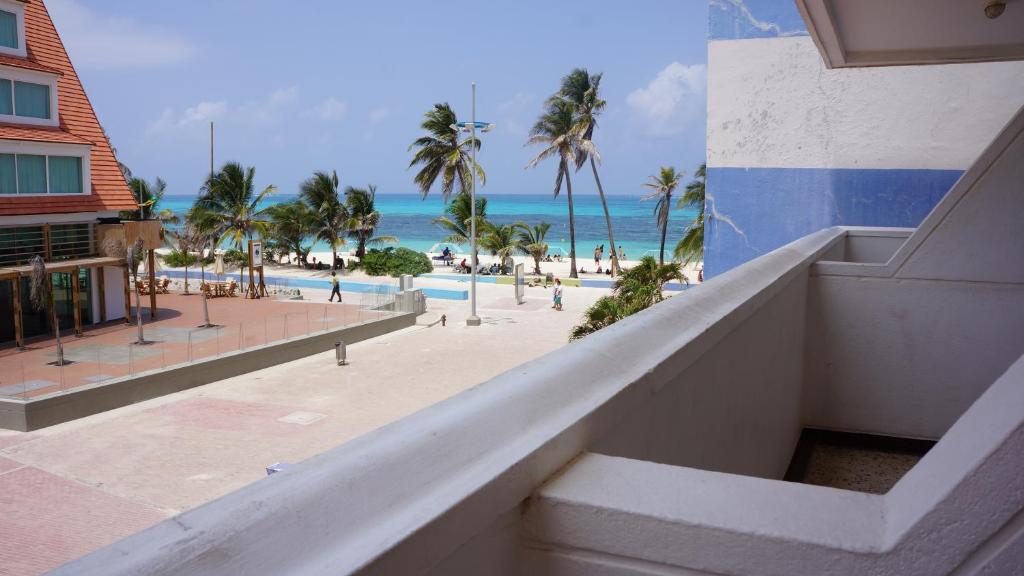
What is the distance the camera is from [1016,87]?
14.1 metres

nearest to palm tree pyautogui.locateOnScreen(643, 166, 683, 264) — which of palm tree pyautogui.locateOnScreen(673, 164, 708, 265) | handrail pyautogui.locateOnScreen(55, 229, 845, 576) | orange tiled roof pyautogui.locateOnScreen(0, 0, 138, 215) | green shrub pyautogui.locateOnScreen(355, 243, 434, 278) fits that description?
palm tree pyautogui.locateOnScreen(673, 164, 708, 265)

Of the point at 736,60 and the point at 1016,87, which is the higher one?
the point at 736,60

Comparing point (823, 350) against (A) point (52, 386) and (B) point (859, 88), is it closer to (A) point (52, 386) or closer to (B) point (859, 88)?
(B) point (859, 88)

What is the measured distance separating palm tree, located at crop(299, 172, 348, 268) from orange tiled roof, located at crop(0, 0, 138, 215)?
24.1 m

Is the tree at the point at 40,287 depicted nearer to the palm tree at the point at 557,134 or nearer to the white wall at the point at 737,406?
the white wall at the point at 737,406

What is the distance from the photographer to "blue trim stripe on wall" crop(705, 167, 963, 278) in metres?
15.3

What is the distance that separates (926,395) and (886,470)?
0.64 metres

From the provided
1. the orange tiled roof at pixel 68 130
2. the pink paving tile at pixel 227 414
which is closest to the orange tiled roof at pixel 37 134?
the orange tiled roof at pixel 68 130

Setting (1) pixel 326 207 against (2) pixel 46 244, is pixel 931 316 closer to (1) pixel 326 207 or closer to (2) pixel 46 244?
(2) pixel 46 244

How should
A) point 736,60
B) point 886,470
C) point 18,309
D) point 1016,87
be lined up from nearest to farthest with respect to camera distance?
1. point 886,470
2. point 1016,87
3. point 736,60
4. point 18,309

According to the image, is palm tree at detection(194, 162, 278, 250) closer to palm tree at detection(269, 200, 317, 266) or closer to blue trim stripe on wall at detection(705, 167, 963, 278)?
palm tree at detection(269, 200, 317, 266)

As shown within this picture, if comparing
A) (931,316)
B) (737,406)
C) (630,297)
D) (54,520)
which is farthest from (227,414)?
(737,406)

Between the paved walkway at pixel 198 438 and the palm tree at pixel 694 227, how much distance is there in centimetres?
974

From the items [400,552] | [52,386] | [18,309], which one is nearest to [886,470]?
[400,552]
